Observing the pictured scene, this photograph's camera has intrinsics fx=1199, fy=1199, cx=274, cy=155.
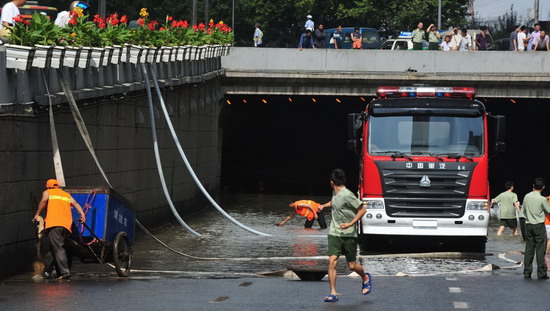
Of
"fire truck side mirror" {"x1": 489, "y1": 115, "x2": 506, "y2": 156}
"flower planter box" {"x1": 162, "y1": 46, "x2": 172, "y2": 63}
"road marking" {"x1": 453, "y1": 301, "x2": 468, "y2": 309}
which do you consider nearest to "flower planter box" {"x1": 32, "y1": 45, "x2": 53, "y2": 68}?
"road marking" {"x1": 453, "y1": 301, "x2": 468, "y2": 309}

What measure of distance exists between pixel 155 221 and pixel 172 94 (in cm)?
353

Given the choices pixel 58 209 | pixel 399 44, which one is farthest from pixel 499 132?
pixel 399 44

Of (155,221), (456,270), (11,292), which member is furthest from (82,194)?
(155,221)

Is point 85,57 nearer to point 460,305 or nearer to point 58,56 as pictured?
point 58,56

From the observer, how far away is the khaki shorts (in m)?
16.1

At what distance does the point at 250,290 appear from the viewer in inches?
679

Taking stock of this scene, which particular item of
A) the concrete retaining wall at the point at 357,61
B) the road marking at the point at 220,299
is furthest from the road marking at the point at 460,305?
the concrete retaining wall at the point at 357,61

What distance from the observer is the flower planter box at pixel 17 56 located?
1858 centimetres

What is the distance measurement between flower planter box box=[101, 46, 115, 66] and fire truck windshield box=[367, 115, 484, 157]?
542 centimetres

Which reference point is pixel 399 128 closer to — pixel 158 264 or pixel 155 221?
pixel 158 264

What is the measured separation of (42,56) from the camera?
19453 millimetres

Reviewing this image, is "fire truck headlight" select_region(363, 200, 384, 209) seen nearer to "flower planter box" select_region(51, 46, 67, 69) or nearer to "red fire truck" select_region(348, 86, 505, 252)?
"red fire truck" select_region(348, 86, 505, 252)

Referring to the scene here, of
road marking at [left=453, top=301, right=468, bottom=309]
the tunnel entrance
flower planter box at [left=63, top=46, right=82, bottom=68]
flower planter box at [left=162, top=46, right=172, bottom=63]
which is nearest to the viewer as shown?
road marking at [left=453, top=301, right=468, bottom=309]

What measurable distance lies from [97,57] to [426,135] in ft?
22.2
